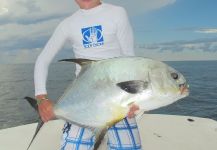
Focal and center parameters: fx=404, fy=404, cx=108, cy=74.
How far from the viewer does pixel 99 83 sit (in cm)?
303

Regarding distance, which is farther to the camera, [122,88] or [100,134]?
[100,134]

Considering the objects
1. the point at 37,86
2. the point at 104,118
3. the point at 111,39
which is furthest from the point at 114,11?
the point at 104,118

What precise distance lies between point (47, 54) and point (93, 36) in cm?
48

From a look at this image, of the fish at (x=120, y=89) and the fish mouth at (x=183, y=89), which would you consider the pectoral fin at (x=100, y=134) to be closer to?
the fish at (x=120, y=89)

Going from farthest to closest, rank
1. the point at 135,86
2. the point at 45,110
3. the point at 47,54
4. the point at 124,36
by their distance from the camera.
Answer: the point at 47,54, the point at 124,36, the point at 45,110, the point at 135,86

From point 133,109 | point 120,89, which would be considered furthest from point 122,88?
point 133,109

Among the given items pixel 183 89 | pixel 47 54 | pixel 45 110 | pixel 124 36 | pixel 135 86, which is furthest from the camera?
pixel 47 54

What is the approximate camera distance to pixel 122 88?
2.86 metres

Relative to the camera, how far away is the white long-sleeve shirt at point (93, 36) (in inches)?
149

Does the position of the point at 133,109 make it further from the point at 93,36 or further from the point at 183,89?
the point at 93,36

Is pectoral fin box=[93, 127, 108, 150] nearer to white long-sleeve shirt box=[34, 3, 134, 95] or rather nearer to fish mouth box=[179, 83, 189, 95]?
fish mouth box=[179, 83, 189, 95]

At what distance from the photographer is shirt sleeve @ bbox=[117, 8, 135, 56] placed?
377 centimetres

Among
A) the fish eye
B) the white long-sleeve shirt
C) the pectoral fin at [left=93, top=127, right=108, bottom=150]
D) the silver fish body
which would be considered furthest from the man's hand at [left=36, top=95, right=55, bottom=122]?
the fish eye

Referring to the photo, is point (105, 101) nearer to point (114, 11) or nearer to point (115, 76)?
point (115, 76)
